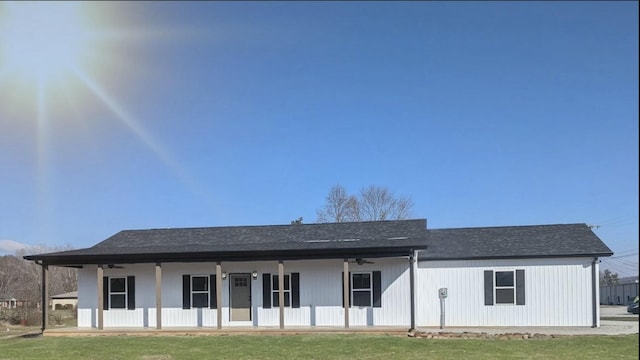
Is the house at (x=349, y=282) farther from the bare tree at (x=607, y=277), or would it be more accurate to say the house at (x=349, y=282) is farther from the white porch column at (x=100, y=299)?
the bare tree at (x=607, y=277)

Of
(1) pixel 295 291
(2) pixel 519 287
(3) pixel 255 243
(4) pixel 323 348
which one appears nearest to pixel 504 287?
(2) pixel 519 287

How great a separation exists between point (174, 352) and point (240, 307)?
290 inches

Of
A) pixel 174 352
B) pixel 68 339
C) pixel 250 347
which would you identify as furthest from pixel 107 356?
pixel 68 339

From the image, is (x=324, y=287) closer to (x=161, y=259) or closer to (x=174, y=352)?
(x=161, y=259)

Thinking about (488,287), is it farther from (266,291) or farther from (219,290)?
(219,290)

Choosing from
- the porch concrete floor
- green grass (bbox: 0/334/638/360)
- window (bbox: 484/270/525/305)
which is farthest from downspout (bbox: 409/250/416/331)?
window (bbox: 484/270/525/305)

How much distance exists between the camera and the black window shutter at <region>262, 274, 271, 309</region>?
23.8 m

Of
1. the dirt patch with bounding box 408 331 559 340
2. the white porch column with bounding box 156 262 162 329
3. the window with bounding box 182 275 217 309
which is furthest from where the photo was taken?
the window with bounding box 182 275 217 309

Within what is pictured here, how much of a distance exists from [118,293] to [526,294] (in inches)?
595

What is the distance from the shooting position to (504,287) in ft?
76.1

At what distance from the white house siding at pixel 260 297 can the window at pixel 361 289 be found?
22cm

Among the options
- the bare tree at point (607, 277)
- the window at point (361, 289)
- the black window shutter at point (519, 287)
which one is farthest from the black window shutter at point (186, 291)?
the bare tree at point (607, 277)

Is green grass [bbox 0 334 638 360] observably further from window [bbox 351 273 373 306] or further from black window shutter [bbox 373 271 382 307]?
black window shutter [bbox 373 271 382 307]

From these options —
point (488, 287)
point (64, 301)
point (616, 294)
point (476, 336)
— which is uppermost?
point (488, 287)
